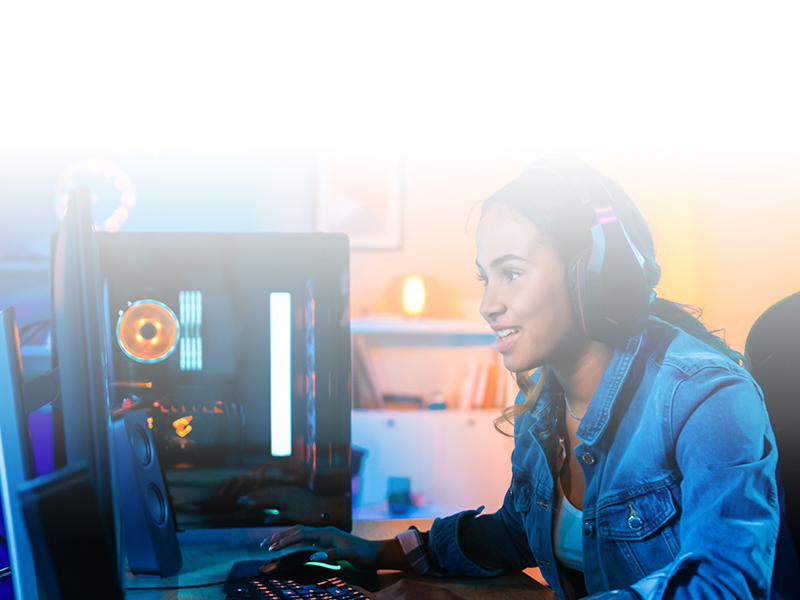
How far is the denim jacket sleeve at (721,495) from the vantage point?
0.57 m

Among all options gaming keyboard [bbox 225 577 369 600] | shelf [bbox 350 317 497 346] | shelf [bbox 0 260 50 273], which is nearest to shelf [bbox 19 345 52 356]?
shelf [bbox 0 260 50 273]

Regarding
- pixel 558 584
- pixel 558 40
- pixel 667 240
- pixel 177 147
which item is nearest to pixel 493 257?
pixel 558 584

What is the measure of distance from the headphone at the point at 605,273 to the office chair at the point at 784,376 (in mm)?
303

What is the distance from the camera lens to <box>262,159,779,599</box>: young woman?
2.00ft

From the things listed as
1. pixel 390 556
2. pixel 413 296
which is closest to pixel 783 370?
pixel 390 556

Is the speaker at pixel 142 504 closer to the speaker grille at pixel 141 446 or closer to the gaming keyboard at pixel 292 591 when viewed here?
the speaker grille at pixel 141 446

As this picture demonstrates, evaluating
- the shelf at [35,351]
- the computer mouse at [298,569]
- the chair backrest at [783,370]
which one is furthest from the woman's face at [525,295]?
the shelf at [35,351]

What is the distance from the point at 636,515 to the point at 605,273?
0.35 m

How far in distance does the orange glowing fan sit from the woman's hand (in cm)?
32

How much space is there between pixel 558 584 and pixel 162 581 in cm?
61

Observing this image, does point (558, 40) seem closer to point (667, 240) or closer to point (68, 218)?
point (667, 240)

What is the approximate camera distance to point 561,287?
2.92ft

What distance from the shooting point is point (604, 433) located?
32.6 inches

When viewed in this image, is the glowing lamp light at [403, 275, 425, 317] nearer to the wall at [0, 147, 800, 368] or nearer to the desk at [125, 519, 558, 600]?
the wall at [0, 147, 800, 368]
